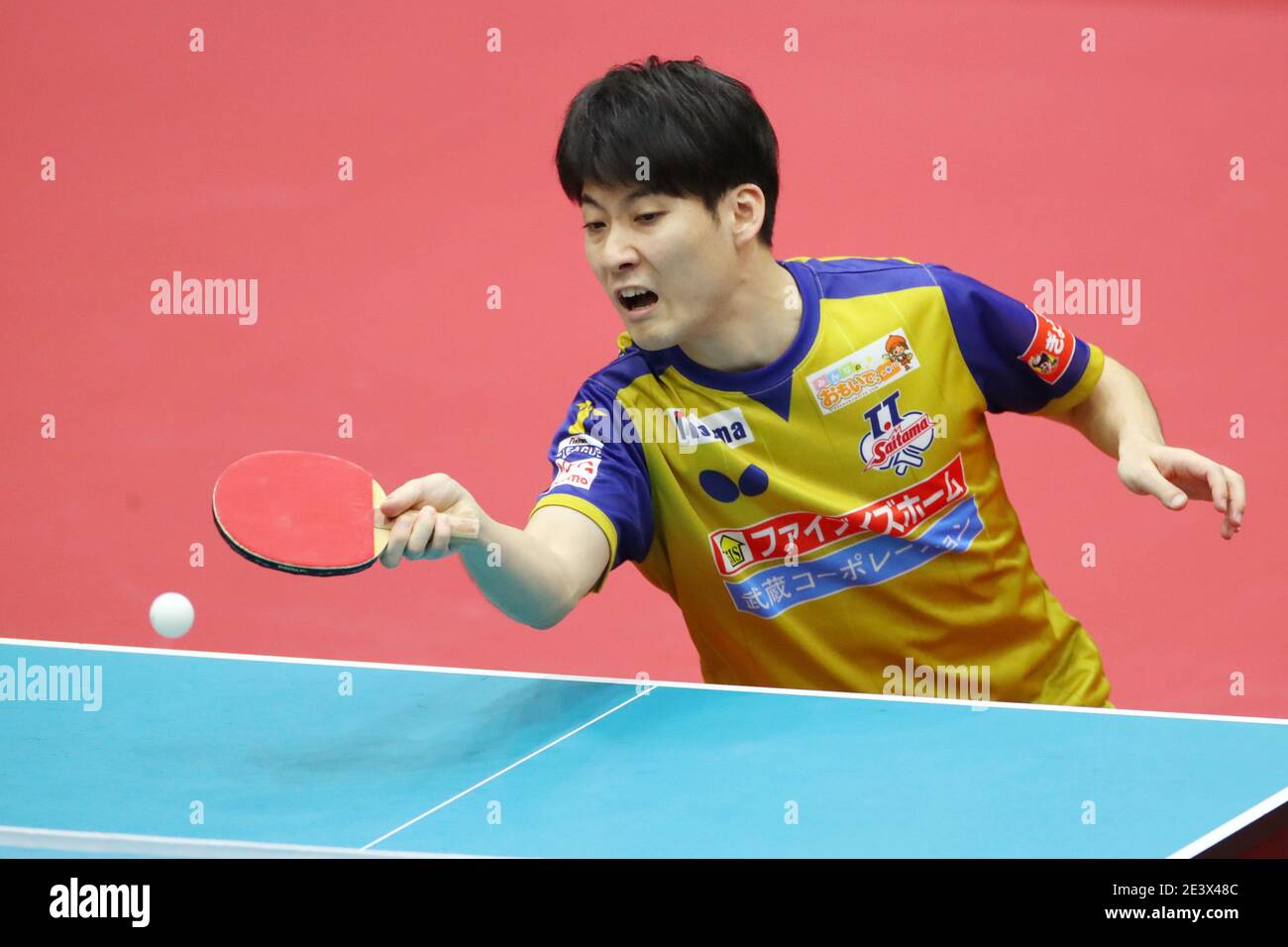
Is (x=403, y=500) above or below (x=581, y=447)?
below

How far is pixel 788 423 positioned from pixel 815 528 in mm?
168

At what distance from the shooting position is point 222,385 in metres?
6.04

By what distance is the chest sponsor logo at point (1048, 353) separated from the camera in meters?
2.85

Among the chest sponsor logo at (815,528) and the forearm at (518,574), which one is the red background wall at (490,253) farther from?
the forearm at (518,574)

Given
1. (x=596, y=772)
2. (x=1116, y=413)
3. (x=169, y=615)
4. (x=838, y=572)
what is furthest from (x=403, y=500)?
(x=1116, y=413)

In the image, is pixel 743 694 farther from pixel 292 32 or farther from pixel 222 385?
pixel 292 32

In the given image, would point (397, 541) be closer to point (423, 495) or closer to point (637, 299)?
point (423, 495)

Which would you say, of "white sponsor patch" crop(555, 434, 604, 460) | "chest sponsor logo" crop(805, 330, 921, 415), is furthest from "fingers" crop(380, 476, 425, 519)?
"chest sponsor logo" crop(805, 330, 921, 415)

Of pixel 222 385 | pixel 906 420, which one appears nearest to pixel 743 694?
pixel 906 420

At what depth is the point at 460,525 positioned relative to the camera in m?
2.29

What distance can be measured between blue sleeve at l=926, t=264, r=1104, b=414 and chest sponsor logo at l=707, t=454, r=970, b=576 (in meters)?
0.20

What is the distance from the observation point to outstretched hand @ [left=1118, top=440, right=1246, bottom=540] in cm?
246

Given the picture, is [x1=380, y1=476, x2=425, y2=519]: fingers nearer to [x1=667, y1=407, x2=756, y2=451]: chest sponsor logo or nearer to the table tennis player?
the table tennis player

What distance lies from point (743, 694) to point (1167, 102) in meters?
4.83
